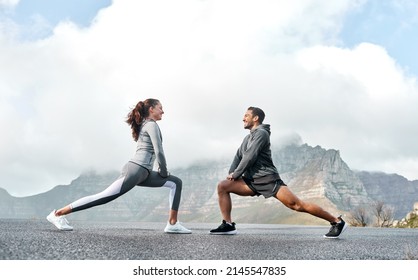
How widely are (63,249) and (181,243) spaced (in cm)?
143

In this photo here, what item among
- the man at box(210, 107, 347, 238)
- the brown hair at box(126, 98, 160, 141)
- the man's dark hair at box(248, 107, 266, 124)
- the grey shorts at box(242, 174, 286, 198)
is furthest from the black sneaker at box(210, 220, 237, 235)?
the brown hair at box(126, 98, 160, 141)

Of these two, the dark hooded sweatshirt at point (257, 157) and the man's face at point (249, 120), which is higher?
the man's face at point (249, 120)

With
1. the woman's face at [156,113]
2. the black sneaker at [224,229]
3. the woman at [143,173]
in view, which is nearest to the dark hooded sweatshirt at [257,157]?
the black sneaker at [224,229]

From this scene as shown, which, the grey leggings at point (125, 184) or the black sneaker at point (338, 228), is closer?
the grey leggings at point (125, 184)

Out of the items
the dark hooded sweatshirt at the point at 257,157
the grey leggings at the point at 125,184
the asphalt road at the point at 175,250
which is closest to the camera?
the asphalt road at the point at 175,250

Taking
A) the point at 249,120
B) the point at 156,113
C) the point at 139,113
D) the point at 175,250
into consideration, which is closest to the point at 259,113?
the point at 249,120

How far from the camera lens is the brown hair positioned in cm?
752

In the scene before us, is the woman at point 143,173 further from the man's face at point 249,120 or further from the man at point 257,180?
the man's face at point 249,120

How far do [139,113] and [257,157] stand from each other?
1848 millimetres

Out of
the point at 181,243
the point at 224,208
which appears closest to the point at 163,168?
the point at 224,208

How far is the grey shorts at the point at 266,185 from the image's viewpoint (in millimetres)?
7230

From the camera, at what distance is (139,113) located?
752 centimetres
